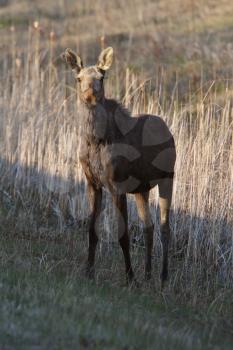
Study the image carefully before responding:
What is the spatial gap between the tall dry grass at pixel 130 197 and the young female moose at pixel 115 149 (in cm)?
99

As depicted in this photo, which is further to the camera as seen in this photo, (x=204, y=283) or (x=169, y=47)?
(x=169, y=47)

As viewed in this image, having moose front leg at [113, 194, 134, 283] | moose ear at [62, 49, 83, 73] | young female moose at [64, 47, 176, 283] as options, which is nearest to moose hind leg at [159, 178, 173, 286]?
young female moose at [64, 47, 176, 283]

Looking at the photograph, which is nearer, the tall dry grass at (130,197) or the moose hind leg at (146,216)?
the moose hind leg at (146,216)

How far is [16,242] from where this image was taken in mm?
9727

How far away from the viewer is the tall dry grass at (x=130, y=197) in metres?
9.80

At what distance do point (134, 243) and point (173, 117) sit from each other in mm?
1690

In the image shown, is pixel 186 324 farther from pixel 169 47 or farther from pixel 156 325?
pixel 169 47

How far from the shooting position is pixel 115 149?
8148mm

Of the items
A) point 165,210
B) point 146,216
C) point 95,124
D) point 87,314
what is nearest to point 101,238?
point 146,216

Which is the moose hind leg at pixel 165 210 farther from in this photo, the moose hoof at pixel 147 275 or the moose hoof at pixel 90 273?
the moose hoof at pixel 90 273

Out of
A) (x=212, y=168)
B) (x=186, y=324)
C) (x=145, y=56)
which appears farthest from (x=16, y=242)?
(x=145, y=56)

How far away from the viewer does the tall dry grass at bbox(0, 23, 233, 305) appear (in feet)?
32.1

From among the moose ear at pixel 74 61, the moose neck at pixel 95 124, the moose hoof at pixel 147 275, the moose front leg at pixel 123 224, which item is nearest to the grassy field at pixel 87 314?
the moose front leg at pixel 123 224

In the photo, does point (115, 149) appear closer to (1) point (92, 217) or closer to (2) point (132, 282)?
(1) point (92, 217)
